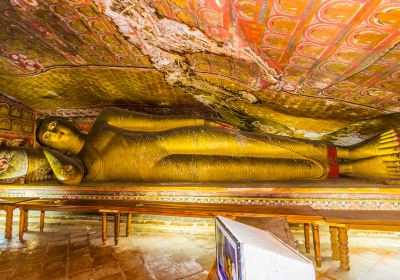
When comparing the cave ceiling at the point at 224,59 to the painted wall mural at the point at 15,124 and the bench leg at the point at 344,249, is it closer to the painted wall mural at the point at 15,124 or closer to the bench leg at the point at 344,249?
the painted wall mural at the point at 15,124

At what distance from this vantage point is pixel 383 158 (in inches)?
110

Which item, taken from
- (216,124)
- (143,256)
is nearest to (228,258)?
(143,256)

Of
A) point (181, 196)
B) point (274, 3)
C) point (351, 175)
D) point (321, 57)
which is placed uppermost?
point (274, 3)

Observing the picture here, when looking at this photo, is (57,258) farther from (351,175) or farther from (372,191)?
(351,175)

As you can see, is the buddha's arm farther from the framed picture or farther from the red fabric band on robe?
the framed picture

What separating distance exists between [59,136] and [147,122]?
1524 mm

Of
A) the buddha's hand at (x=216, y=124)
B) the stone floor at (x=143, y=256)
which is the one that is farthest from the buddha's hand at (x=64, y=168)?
the buddha's hand at (x=216, y=124)

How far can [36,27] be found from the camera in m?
2.75

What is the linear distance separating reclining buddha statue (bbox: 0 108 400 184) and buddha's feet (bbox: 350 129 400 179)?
12 millimetres

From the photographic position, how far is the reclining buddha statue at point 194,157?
10.5 feet

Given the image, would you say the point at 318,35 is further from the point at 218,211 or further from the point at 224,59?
the point at 218,211

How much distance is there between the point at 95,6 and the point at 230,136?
2269 millimetres

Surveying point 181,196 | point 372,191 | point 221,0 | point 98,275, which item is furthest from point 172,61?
point 372,191

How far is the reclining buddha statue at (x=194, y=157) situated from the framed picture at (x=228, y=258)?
2089 mm
